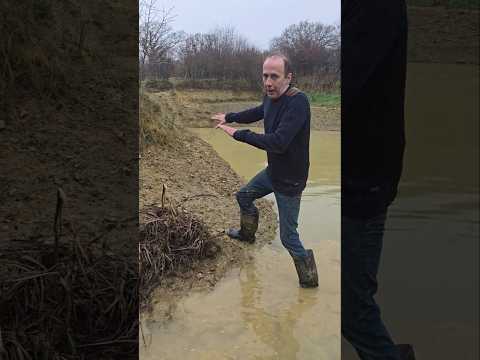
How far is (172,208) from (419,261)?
1380 mm

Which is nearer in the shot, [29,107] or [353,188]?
[353,188]

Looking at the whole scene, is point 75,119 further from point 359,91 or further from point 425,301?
point 425,301

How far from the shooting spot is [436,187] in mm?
2617

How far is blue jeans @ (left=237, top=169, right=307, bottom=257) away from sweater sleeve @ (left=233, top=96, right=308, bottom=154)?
0.51 ft

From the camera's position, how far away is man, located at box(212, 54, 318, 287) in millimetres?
2580

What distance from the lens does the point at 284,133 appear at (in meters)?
2.59

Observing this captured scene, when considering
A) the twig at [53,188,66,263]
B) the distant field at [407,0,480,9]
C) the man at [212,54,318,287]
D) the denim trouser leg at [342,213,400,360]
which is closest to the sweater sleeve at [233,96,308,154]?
the man at [212,54,318,287]

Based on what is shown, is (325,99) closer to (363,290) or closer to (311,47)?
(311,47)

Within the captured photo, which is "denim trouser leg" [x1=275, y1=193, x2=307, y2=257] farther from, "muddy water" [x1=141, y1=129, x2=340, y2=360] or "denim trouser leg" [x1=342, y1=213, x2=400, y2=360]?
"denim trouser leg" [x1=342, y1=213, x2=400, y2=360]

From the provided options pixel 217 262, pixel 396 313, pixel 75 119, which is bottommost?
pixel 396 313

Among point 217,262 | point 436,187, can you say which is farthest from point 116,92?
point 436,187

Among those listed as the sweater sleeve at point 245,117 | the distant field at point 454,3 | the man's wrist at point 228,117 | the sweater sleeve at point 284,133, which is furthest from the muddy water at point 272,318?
the distant field at point 454,3

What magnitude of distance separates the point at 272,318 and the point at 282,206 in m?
0.60

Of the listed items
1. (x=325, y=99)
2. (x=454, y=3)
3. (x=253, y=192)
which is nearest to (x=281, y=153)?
(x=253, y=192)
